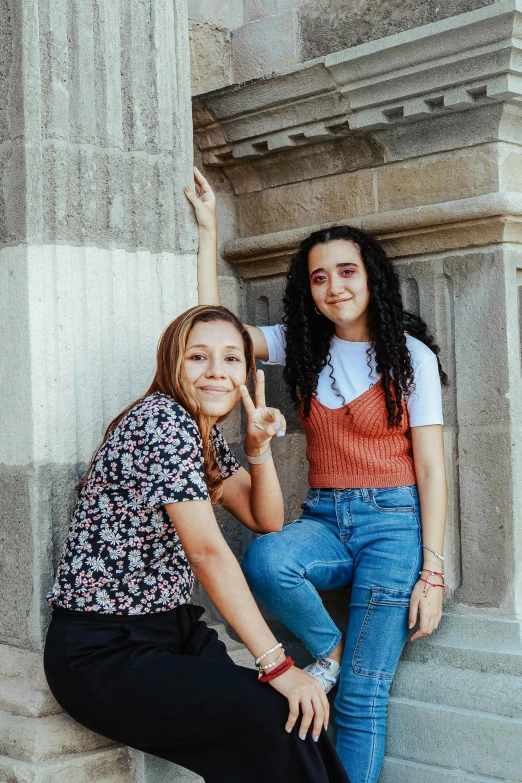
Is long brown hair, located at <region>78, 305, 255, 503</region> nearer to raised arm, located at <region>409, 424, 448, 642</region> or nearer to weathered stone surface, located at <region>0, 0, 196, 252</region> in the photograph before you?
weathered stone surface, located at <region>0, 0, 196, 252</region>

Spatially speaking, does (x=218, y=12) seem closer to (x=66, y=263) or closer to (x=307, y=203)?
(x=307, y=203)

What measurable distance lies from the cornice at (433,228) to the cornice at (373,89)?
0.28 meters

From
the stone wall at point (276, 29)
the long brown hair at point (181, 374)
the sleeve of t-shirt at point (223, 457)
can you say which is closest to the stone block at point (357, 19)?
the stone wall at point (276, 29)

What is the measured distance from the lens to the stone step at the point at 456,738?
2.82m

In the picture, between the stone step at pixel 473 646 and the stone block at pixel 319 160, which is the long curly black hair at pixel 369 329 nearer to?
the stone block at pixel 319 160

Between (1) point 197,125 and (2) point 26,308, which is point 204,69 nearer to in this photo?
(1) point 197,125

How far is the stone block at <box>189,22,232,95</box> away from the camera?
362cm

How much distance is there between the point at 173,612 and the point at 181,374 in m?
0.60

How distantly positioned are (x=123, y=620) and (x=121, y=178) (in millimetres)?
1221

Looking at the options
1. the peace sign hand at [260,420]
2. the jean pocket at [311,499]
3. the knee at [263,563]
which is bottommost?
the knee at [263,563]

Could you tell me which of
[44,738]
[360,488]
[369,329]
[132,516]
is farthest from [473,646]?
[44,738]

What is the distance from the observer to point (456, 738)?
292 cm

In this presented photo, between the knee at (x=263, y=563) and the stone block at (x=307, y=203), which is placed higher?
the stone block at (x=307, y=203)

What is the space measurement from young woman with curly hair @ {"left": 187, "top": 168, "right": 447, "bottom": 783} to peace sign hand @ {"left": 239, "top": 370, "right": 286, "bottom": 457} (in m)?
0.40
